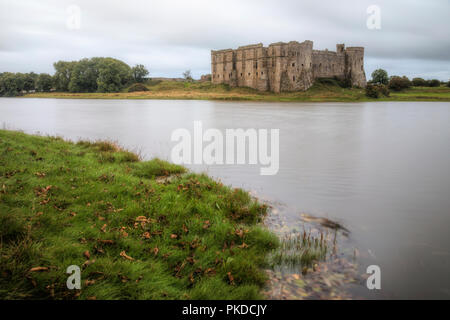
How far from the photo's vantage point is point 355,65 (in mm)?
84500

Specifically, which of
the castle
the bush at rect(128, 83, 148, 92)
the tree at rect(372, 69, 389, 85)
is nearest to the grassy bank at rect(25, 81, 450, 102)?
the castle

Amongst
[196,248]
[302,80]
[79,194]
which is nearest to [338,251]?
[196,248]

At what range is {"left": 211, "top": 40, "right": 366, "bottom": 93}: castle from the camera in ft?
235

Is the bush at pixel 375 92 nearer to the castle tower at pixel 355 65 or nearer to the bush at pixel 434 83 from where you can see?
the castle tower at pixel 355 65

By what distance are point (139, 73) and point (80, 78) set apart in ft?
66.1

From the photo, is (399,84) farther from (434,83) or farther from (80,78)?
(80,78)

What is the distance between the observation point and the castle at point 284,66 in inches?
2820

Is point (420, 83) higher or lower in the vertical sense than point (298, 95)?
higher

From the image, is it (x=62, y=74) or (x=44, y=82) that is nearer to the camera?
(x=62, y=74)

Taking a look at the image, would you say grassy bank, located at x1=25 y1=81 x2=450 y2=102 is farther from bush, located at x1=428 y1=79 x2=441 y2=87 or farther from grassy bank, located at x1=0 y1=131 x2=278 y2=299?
grassy bank, located at x1=0 y1=131 x2=278 y2=299

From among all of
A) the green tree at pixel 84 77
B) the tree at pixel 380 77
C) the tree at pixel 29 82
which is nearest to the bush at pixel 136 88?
the green tree at pixel 84 77

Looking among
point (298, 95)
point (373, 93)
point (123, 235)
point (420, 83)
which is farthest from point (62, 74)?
point (123, 235)

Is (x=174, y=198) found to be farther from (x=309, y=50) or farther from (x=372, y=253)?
(x=309, y=50)

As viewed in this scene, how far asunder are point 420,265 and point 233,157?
8.74 metres
